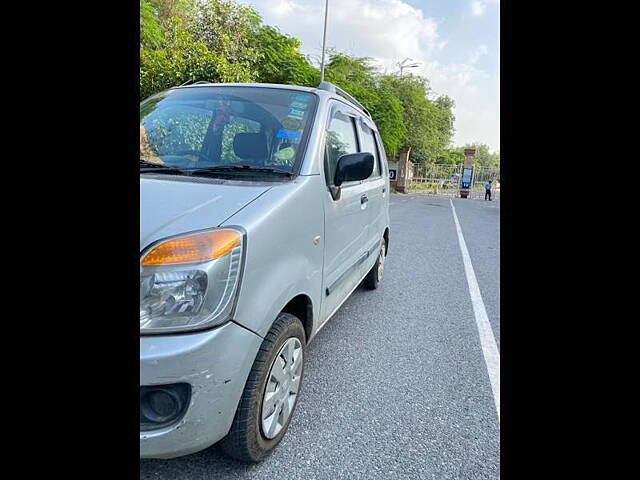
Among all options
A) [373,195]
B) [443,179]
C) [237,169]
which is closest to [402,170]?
[443,179]

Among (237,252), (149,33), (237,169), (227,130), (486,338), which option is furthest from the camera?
(149,33)

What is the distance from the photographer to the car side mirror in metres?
Result: 2.19

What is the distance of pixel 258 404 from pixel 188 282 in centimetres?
63

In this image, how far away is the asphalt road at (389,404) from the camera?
170cm

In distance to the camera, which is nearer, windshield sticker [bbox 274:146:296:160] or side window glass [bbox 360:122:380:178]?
windshield sticker [bbox 274:146:296:160]

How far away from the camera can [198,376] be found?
127 cm

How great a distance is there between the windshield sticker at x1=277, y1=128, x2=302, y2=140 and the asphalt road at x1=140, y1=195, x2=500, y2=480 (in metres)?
1.52

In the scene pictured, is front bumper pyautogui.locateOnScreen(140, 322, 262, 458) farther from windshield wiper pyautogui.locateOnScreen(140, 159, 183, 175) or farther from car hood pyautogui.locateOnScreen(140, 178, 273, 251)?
windshield wiper pyautogui.locateOnScreen(140, 159, 183, 175)

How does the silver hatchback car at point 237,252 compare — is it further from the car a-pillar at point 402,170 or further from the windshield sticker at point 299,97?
the car a-pillar at point 402,170

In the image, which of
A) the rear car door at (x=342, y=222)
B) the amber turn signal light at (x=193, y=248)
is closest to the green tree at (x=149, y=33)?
the rear car door at (x=342, y=222)

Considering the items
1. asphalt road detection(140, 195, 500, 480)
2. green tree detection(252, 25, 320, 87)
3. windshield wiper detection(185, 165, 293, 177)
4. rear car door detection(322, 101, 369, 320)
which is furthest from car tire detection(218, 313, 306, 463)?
green tree detection(252, 25, 320, 87)

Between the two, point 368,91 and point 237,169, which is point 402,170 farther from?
point 237,169

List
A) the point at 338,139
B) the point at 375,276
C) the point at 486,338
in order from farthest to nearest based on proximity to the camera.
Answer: the point at 375,276
the point at 486,338
the point at 338,139
